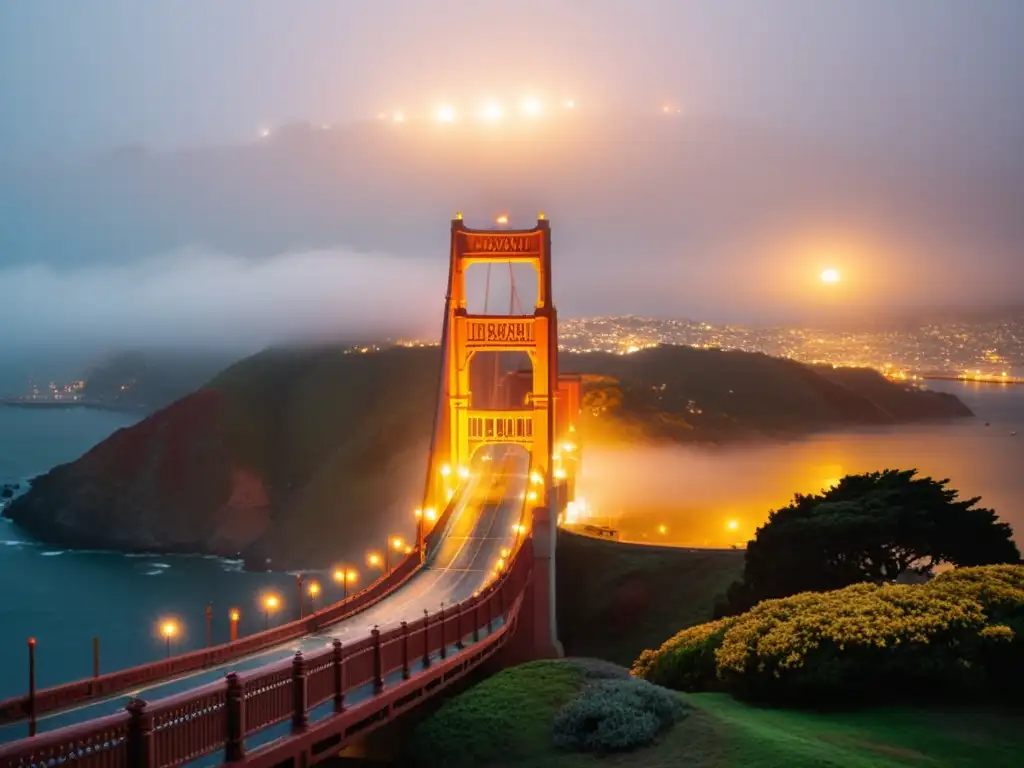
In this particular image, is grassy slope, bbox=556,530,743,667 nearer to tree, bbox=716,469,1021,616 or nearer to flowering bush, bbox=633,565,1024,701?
tree, bbox=716,469,1021,616

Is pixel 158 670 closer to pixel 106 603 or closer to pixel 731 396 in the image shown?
pixel 106 603

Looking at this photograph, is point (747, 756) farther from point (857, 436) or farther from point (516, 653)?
point (857, 436)

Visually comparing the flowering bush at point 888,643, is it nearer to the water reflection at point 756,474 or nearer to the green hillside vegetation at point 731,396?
the water reflection at point 756,474

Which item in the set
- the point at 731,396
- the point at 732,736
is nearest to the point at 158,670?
the point at 732,736

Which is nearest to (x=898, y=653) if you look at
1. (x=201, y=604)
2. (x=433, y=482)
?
(x=433, y=482)

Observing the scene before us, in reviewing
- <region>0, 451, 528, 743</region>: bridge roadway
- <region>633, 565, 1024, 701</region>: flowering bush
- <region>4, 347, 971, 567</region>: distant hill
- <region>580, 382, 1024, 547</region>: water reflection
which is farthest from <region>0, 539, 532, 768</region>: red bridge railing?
<region>4, 347, 971, 567</region>: distant hill
